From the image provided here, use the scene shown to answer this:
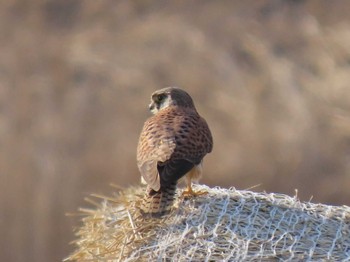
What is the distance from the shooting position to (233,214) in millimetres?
7039

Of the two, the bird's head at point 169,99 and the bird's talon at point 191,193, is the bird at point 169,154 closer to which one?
the bird's talon at point 191,193

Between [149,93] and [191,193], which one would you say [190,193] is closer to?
[191,193]

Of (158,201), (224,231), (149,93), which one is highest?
(149,93)

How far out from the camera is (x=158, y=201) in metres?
7.12

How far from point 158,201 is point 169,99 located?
53.7 inches

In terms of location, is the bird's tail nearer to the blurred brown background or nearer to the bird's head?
the bird's head

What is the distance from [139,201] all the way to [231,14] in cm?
994

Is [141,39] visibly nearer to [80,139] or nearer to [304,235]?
[80,139]

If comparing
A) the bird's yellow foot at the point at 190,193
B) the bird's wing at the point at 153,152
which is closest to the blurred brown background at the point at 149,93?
the bird's wing at the point at 153,152

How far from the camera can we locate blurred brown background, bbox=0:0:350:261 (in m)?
12.4

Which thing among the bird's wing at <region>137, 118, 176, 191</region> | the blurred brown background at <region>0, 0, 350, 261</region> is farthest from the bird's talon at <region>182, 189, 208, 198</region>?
the blurred brown background at <region>0, 0, 350, 261</region>

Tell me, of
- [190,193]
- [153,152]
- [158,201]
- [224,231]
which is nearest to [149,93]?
[153,152]

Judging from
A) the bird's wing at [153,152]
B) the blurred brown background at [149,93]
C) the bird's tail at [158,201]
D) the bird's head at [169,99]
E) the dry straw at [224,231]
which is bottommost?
the dry straw at [224,231]

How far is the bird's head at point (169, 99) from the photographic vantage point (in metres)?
8.30
